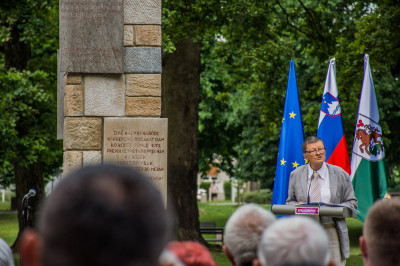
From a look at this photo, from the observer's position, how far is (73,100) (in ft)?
23.9

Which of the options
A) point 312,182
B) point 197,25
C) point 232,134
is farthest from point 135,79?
point 232,134

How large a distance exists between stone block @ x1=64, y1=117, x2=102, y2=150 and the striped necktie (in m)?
2.23

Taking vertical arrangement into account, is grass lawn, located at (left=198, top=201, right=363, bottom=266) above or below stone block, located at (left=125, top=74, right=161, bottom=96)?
below

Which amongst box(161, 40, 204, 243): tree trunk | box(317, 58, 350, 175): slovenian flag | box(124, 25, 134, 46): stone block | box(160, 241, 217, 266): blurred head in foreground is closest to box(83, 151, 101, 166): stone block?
box(124, 25, 134, 46): stone block

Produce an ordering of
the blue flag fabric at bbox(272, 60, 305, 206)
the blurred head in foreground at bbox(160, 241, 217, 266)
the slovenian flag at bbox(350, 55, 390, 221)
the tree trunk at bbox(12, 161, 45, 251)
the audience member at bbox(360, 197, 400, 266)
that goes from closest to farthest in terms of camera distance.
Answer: the blurred head in foreground at bbox(160, 241, 217, 266) < the audience member at bbox(360, 197, 400, 266) < the slovenian flag at bbox(350, 55, 390, 221) < the blue flag fabric at bbox(272, 60, 305, 206) < the tree trunk at bbox(12, 161, 45, 251)

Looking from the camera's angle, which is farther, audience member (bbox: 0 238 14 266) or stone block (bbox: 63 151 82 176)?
stone block (bbox: 63 151 82 176)

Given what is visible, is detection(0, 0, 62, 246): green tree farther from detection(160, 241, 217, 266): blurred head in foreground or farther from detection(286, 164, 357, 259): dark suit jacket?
detection(160, 241, 217, 266): blurred head in foreground

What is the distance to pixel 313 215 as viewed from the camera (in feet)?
19.0

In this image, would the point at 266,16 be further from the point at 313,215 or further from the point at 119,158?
the point at 313,215

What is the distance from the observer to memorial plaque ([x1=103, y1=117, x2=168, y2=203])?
722 centimetres

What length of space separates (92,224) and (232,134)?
28809 mm

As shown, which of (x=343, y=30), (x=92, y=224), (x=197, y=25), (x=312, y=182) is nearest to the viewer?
(x=92, y=224)

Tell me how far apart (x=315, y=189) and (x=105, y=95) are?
2.39 metres

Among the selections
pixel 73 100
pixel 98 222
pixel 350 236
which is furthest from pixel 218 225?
pixel 98 222
